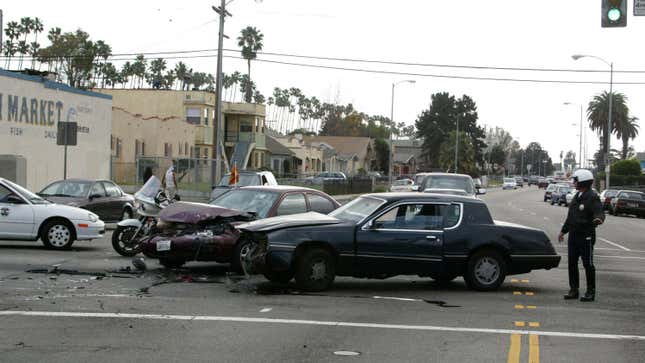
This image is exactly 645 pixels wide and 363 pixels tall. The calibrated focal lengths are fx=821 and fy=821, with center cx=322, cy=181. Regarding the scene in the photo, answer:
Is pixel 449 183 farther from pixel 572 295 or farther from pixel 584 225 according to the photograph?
pixel 584 225

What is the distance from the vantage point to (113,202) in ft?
73.4

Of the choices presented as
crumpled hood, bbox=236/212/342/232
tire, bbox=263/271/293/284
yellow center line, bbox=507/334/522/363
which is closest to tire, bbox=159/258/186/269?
crumpled hood, bbox=236/212/342/232

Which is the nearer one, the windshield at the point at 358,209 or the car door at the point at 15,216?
the windshield at the point at 358,209

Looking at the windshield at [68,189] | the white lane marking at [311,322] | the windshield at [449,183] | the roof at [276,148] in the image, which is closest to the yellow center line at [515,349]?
the white lane marking at [311,322]

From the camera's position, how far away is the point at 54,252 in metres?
16.2

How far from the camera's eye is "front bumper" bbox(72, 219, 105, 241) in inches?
656

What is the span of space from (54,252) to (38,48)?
71426 millimetres

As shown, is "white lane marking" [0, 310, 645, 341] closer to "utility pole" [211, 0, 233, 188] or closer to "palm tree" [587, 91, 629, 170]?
"utility pole" [211, 0, 233, 188]

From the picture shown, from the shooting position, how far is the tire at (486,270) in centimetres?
1253

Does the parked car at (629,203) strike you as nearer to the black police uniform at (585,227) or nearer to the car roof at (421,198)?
the car roof at (421,198)

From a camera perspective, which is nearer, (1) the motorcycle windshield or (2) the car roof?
(2) the car roof

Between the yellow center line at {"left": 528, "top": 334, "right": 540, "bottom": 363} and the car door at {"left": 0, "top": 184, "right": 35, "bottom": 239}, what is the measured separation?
10.9 metres

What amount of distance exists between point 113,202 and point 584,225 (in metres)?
14.2

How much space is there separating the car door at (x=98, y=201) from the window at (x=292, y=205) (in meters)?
8.51
